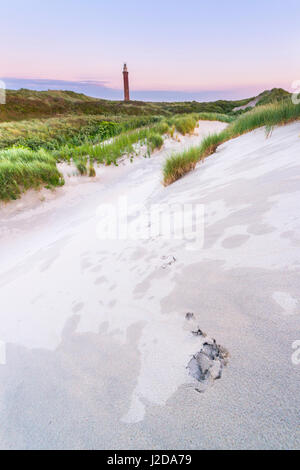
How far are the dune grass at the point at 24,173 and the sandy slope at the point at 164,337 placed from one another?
289 cm

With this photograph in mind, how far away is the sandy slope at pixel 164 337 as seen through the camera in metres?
0.67

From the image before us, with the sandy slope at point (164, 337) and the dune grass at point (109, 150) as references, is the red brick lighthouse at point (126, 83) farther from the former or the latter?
the sandy slope at point (164, 337)

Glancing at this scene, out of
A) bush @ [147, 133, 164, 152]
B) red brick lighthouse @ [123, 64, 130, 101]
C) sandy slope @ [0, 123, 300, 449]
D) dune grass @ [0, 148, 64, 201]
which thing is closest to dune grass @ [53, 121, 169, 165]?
bush @ [147, 133, 164, 152]

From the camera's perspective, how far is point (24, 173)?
443 centimetres

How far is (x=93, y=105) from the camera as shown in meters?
29.7

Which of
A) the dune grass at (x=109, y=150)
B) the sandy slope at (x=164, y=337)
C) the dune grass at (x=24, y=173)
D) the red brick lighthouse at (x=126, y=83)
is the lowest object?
the sandy slope at (x=164, y=337)

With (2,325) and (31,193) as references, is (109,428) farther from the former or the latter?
(31,193)

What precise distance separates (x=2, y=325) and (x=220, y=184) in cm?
216

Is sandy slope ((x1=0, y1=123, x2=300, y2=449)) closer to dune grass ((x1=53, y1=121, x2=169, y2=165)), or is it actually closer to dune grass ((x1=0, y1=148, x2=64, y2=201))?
dune grass ((x1=0, y1=148, x2=64, y2=201))

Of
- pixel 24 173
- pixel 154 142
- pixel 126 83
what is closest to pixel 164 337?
pixel 24 173

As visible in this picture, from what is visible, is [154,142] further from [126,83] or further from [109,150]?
[126,83]

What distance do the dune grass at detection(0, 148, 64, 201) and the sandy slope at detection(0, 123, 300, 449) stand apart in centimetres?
289

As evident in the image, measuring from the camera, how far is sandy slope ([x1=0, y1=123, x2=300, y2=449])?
67cm

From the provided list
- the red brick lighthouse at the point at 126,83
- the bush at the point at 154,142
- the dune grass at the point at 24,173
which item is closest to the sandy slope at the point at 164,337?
the dune grass at the point at 24,173
